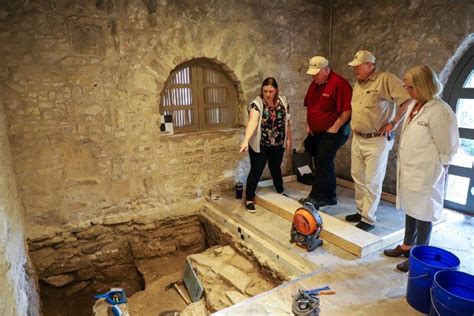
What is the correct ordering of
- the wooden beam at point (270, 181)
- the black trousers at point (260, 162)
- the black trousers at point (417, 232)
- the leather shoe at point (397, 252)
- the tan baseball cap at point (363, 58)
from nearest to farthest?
the black trousers at point (417, 232) < the leather shoe at point (397, 252) < the tan baseball cap at point (363, 58) < the black trousers at point (260, 162) < the wooden beam at point (270, 181)

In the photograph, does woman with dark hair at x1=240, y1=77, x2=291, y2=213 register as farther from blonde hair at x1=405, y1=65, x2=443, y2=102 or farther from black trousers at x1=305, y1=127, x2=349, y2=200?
blonde hair at x1=405, y1=65, x2=443, y2=102

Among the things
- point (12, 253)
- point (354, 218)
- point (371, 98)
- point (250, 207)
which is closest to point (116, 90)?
point (12, 253)

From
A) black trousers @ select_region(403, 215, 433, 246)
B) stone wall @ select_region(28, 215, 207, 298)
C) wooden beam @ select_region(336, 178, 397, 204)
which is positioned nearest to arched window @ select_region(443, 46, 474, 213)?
wooden beam @ select_region(336, 178, 397, 204)

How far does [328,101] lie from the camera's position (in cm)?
306

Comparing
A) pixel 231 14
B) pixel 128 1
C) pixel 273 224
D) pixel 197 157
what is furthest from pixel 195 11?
pixel 273 224

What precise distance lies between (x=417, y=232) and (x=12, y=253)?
2.86m

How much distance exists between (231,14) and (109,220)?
2.57 m

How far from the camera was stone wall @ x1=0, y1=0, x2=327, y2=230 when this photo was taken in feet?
9.37

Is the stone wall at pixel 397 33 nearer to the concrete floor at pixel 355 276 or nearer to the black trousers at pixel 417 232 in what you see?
the concrete floor at pixel 355 276

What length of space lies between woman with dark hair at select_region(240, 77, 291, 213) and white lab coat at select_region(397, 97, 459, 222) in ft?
4.12

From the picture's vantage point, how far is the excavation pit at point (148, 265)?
9.43 feet

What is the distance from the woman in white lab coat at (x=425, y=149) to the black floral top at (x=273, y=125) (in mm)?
1236

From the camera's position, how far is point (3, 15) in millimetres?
2668

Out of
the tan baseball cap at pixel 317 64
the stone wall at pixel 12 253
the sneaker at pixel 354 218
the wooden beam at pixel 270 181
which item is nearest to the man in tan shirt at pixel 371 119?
the sneaker at pixel 354 218
